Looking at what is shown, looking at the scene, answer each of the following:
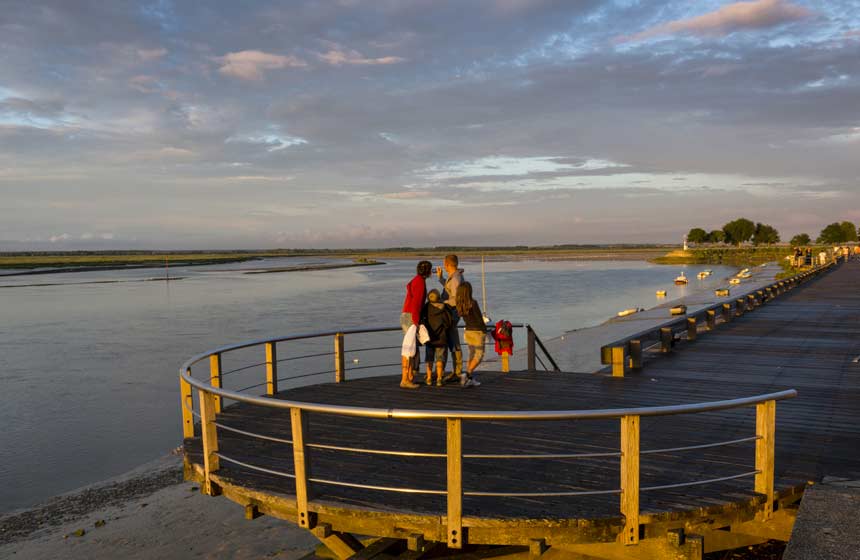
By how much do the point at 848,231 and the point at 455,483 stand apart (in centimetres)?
21705

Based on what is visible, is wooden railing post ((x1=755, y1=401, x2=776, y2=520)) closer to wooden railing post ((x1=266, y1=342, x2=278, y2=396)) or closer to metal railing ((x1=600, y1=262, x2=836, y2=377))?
metal railing ((x1=600, y1=262, x2=836, y2=377))

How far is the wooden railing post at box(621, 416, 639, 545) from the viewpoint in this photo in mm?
4277

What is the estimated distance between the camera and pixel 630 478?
4340 millimetres

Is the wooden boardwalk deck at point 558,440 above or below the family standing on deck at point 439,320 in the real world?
below

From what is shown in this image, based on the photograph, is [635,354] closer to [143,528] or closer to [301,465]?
[301,465]

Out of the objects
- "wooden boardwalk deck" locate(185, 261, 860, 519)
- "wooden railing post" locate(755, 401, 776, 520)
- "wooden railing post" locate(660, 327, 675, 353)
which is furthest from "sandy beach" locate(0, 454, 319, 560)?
"wooden railing post" locate(660, 327, 675, 353)

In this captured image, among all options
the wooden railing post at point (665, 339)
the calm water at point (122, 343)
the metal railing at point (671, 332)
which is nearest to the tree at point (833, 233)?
the calm water at point (122, 343)

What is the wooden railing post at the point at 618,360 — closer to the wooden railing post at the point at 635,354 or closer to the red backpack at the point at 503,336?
the wooden railing post at the point at 635,354

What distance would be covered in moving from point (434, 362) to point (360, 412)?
191 inches

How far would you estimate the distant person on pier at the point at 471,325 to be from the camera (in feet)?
27.7

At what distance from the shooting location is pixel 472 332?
866cm

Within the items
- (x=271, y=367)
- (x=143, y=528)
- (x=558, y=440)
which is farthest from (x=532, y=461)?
(x=143, y=528)

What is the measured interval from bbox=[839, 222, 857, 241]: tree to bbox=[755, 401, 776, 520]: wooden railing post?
20783 cm

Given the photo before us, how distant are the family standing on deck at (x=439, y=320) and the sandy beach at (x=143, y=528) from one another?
411 centimetres
